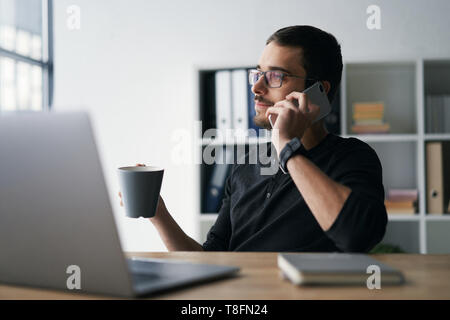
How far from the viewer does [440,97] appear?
270cm

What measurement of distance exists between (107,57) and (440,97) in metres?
2.16

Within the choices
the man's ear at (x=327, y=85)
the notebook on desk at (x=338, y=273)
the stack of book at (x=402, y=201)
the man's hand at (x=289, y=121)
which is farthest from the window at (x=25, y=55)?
the notebook on desk at (x=338, y=273)

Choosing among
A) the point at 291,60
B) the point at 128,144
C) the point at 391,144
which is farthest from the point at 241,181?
the point at 128,144

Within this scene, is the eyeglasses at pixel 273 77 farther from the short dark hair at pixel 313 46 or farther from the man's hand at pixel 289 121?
the man's hand at pixel 289 121

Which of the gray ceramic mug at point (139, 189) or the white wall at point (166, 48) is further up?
the white wall at point (166, 48)

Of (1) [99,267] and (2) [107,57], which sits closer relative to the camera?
(1) [99,267]

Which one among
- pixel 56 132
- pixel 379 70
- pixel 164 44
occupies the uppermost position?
pixel 164 44

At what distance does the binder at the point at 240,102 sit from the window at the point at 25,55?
119 centimetres

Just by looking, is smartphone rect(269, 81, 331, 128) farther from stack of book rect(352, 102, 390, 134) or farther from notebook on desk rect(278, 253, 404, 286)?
stack of book rect(352, 102, 390, 134)

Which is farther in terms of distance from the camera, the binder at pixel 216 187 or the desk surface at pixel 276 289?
the binder at pixel 216 187

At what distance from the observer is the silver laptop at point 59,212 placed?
1.90 ft

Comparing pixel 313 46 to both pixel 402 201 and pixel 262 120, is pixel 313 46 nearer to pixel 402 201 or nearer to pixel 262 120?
pixel 262 120

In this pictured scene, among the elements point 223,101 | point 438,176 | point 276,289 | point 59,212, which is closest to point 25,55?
point 223,101
